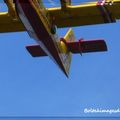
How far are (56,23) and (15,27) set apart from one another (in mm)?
1484

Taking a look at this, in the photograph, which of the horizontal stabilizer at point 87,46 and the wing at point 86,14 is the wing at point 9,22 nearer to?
the wing at point 86,14

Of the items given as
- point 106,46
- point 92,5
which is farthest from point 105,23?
point 106,46

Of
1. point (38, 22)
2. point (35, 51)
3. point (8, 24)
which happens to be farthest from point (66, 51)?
point (38, 22)

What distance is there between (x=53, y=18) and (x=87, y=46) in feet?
8.31

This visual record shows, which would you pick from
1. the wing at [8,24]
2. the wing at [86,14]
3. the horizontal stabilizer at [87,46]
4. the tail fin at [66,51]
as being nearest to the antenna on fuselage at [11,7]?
the wing at [8,24]

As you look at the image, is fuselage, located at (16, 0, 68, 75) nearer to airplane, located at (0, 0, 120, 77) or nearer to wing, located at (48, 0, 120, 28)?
airplane, located at (0, 0, 120, 77)

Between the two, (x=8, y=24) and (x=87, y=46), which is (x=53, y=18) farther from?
(x=87, y=46)

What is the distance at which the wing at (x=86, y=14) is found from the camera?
13120 mm

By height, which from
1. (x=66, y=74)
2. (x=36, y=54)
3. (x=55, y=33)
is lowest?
(x=66, y=74)

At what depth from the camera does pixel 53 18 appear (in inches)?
542

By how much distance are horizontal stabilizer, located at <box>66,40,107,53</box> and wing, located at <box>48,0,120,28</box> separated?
160 centimetres

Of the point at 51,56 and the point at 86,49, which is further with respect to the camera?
the point at 86,49

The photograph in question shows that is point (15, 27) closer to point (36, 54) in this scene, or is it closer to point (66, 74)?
point (36, 54)

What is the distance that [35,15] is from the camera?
12.3m
